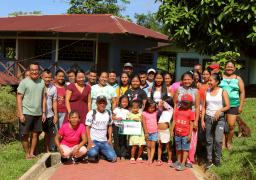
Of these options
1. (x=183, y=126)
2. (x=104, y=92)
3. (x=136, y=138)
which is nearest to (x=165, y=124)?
(x=183, y=126)

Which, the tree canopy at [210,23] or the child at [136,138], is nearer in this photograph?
the child at [136,138]

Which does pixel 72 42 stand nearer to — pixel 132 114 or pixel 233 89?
pixel 132 114

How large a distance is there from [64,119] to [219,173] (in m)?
2.95

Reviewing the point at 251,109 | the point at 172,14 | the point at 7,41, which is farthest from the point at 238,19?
the point at 7,41

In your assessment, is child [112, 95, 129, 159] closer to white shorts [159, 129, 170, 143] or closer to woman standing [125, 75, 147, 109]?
woman standing [125, 75, 147, 109]

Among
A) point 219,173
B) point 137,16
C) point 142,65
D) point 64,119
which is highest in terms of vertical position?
point 137,16

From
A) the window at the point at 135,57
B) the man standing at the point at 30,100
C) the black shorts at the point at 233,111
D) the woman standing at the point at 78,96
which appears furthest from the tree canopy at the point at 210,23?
the window at the point at 135,57

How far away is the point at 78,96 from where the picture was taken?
7727 millimetres

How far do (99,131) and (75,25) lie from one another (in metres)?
10.0

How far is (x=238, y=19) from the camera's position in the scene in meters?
11.4

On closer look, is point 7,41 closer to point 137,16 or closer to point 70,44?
point 70,44

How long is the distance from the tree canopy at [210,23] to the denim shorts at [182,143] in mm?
5077

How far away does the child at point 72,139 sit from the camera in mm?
7469

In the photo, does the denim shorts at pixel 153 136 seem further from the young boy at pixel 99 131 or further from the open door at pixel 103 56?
the open door at pixel 103 56
